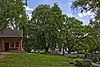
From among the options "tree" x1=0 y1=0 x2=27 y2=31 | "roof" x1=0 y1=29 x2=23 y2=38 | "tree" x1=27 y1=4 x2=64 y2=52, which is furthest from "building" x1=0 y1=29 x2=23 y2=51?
"tree" x1=0 y1=0 x2=27 y2=31

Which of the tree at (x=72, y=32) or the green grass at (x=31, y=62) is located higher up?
the tree at (x=72, y=32)

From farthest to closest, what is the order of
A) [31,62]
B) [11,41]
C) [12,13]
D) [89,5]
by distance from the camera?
[11,41]
[12,13]
[31,62]
[89,5]

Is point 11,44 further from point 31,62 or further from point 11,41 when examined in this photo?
point 31,62

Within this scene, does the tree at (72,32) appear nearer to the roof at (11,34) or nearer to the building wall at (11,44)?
the roof at (11,34)

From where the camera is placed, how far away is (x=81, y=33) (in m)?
49.2

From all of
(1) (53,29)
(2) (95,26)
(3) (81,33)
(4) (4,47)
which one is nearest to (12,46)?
(4) (4,47)

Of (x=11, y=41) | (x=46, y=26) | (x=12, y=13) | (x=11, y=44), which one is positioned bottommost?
(x=11, y=44)

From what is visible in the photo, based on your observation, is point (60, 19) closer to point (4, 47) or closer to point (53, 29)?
point (53, 29)

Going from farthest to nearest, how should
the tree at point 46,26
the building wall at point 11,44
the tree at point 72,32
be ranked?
the tree at point 72,32, the tree at point 46,26, the building wall at point 11,44

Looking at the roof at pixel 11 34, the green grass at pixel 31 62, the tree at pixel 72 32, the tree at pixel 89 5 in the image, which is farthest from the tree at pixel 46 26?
the tree at pixel 89 5

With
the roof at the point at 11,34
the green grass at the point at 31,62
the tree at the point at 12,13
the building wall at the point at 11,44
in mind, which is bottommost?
the green grass at the point at 31,62

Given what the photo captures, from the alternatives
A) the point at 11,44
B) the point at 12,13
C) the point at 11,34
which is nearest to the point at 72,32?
the point at 11,34

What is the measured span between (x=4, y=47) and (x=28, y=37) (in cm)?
827

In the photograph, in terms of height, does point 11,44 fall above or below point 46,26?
below
